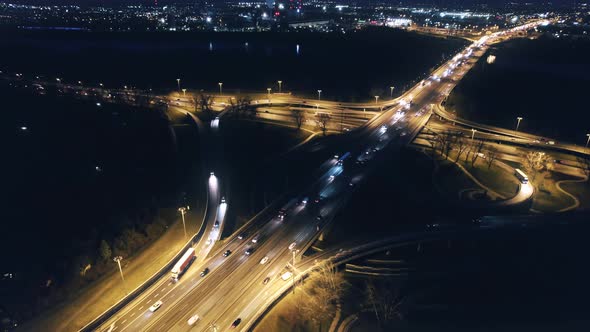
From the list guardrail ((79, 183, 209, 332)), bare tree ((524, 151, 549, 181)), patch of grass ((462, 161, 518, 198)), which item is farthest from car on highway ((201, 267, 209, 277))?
bare tree ((524, 151, 549, 181))

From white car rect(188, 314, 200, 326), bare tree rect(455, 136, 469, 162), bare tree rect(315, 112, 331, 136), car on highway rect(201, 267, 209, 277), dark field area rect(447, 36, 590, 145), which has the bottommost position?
white car rect(188, 314, 200, 326)

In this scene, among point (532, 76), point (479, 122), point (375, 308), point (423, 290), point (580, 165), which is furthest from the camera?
point (532, 76)

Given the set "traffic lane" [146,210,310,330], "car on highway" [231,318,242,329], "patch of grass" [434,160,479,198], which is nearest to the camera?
"car on highway" [231,318,242,329]

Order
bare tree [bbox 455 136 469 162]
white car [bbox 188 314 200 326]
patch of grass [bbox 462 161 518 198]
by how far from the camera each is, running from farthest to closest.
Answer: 1. bare tree [bbox 455 136 469 162]
2. patch of grass [bbox 462 161 518 198]
3. white car [bbox 188 314 200 326]

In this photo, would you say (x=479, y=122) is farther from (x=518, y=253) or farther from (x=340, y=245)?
(x=340, y=245)

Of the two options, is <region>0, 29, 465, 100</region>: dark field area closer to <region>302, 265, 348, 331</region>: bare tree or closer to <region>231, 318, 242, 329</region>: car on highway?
<region>302, 265, 348, 331</region>: bare tree

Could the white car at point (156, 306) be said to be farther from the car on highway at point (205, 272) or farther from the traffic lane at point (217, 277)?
the car on highway at point (205, 272)

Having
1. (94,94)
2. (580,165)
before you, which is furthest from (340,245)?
(94,94)
